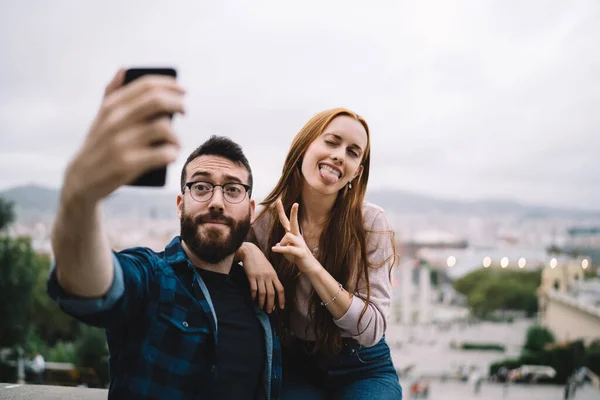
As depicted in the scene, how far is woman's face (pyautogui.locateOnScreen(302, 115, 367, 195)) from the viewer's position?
1.75 meters

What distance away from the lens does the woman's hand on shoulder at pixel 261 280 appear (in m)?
1.51

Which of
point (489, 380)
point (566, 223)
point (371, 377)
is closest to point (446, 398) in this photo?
point (489, 380)

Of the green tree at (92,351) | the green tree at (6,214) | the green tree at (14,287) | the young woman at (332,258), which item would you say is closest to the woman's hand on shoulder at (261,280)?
the young woman at (332,258)

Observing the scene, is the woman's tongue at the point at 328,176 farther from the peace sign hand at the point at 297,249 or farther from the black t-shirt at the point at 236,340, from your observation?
the black t-shirt at the point at 236,340

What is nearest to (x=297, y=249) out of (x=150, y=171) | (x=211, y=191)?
(x=211, y=191)

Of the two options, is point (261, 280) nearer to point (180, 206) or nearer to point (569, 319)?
point (180, 206)

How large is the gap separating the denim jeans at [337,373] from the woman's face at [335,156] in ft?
1.63

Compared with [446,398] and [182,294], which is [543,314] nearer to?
[446,398]

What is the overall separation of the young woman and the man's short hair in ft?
0.96

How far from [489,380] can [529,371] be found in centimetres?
319

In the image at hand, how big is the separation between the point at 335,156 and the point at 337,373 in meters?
0.67

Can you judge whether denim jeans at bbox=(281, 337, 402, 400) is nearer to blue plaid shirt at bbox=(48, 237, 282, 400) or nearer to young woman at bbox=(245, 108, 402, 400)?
young woman at bbox=(245, 108, 402, 400)

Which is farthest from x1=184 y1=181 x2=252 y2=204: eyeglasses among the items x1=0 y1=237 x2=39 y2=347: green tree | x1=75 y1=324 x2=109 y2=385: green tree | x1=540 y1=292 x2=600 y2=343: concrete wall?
x1=540 y1=292 x2=600 y2=343: concrete wall

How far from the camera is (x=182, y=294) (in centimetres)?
131
